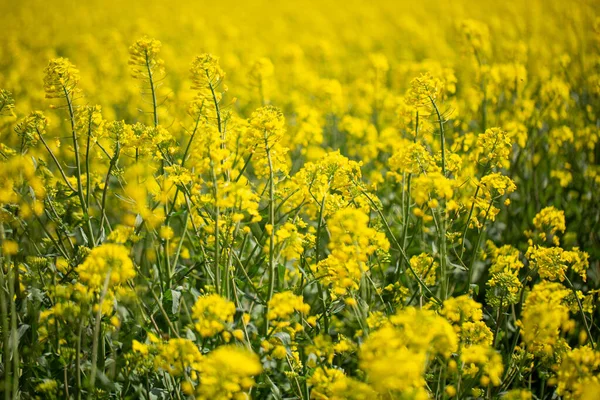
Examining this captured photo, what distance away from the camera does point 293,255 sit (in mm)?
2576

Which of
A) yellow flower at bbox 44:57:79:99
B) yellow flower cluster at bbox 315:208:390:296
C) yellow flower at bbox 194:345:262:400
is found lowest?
yellow flower at bbox 194:345:262:400

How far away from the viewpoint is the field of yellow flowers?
192 cm

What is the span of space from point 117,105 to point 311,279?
4539 mm

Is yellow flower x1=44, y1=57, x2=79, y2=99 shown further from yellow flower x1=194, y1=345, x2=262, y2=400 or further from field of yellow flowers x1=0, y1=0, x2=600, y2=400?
yellow flower x1=194, y1=345, x2=262, y2=400

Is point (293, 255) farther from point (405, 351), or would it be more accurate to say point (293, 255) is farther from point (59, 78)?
point (59, 78)

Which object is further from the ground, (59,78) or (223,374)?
(59,78)

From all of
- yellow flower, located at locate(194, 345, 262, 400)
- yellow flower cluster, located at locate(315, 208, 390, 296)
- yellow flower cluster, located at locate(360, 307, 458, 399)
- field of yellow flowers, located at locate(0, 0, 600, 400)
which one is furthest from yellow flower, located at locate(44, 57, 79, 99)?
yellow flower cluster, located at locate(360, 307, 458, 399)

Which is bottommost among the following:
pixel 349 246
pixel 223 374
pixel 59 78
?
pixel 223 374

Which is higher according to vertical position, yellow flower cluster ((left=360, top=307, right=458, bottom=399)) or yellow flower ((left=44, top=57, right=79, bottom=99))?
yellow flower ((left=44, top=57, right=79, bottom=99))

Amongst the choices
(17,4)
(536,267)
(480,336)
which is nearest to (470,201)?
(536,267)

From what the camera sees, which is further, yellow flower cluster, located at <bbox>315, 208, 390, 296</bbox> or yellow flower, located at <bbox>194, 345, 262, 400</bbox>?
yellow flower cluster, located at <bbox>315, 208, 390, 296</bbox>

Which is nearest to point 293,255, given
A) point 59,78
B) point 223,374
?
point 223,374

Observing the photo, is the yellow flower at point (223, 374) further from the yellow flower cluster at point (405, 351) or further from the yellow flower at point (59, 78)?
the yellow flower at point (59, 78)

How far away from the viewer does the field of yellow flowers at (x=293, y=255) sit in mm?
1923
